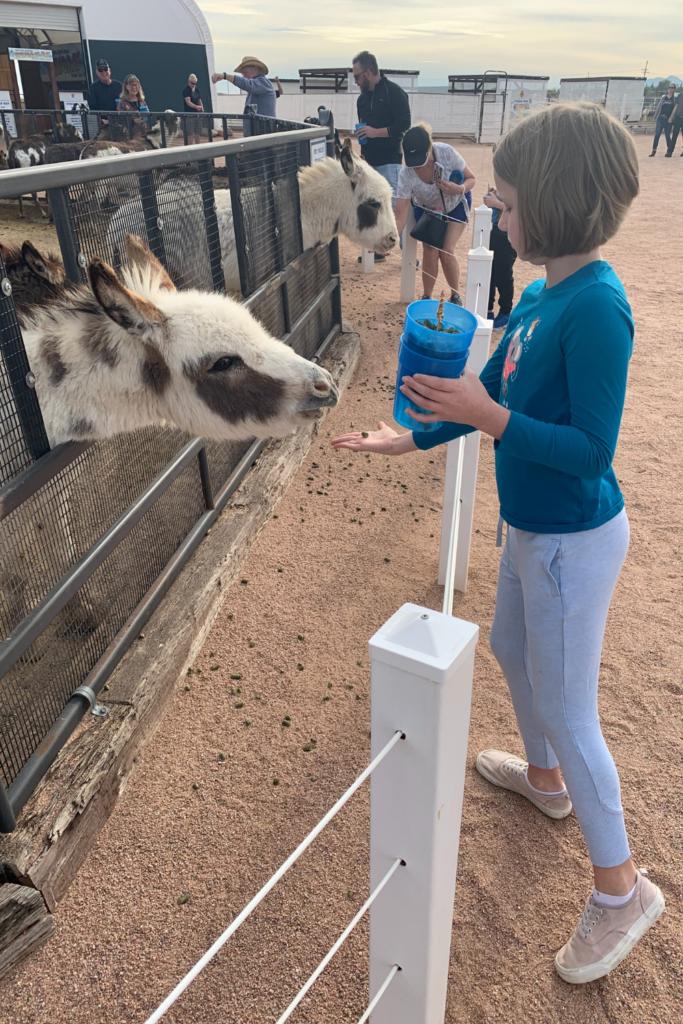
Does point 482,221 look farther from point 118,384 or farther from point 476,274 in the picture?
point 118,384

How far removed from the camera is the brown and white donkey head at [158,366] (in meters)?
2.26

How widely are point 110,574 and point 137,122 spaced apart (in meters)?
13.0

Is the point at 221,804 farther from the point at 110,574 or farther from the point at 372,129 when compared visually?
the point at 372,129

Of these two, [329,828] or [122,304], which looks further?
[329,828]

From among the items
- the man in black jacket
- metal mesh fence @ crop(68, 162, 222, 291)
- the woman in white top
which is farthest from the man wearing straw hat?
metal mesh fence @ crop(68, 162, 222, 291)

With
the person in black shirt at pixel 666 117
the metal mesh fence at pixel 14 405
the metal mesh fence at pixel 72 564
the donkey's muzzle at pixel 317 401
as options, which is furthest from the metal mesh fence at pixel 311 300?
the person in black shirt at pixel 666 117

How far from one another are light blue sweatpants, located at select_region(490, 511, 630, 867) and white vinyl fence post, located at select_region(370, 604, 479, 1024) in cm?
63

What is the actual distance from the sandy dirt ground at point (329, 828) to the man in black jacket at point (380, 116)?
603cm

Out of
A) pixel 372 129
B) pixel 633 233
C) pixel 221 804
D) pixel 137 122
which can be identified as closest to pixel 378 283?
pixel 372 129

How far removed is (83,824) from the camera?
2.30 meters

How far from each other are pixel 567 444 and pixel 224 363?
1.44 meters

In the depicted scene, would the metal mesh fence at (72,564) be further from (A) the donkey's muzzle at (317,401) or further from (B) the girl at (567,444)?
(B) the girl at (567,444)

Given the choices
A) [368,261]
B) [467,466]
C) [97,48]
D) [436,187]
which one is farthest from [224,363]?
[97,48]

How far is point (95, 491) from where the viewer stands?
2.88 metres
